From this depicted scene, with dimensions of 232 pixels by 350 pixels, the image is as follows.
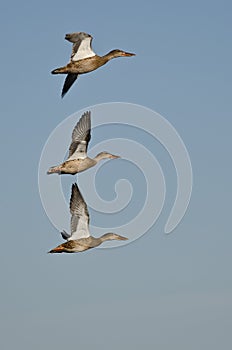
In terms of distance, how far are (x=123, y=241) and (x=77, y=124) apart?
4.18m

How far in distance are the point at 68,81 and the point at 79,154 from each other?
240 cm

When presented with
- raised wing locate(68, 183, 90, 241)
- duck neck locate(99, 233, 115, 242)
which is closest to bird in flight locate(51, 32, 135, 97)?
raised wing locate(68, 183, 90, 241)

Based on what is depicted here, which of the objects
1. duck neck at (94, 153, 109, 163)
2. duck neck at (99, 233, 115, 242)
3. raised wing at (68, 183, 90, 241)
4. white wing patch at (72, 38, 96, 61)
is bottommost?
duck neck at (99, 233, 115, 242)

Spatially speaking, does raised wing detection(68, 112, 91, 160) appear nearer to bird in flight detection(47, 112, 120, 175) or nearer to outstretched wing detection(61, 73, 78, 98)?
bird in flight detection(47, 112, 120, 175)

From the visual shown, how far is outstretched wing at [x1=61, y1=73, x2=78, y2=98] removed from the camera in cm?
8938

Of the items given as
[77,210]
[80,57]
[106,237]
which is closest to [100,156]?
[77,210]

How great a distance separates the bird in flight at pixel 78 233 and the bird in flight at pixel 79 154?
2.96ft

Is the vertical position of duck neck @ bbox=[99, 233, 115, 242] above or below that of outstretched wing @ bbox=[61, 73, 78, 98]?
below

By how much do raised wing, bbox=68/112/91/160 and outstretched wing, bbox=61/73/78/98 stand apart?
1.06 metres

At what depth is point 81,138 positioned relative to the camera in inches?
3533

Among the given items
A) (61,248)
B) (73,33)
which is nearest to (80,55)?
(73,33)

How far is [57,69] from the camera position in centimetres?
8819

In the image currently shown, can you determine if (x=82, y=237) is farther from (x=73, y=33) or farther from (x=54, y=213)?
(x=73, y=33)

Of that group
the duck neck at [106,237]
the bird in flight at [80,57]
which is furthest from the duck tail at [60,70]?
the duck neck at [106,237]
